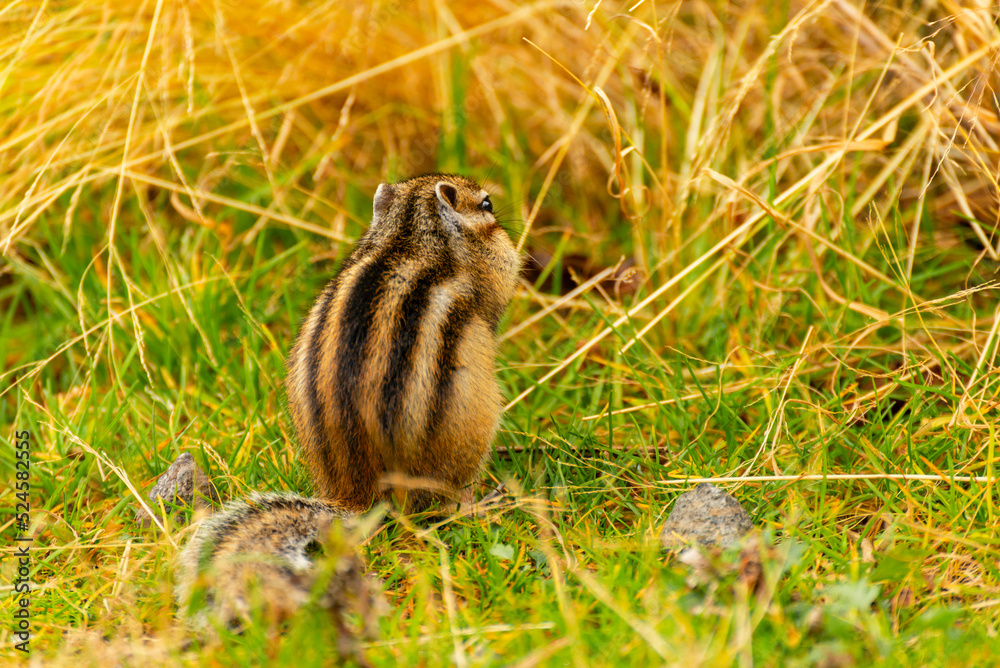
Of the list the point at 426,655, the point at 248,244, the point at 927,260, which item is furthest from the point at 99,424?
the point at 927,260

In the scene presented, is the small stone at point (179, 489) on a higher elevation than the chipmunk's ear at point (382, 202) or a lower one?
lower

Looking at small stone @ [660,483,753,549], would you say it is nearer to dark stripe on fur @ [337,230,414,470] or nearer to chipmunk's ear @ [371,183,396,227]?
dark stripe on fur @ [337,230,414,470]

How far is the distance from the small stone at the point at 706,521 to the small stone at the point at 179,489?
1680 millimetres

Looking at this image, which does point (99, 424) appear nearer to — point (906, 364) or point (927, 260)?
point (906, 364)

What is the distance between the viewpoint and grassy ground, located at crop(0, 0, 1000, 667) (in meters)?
2.42

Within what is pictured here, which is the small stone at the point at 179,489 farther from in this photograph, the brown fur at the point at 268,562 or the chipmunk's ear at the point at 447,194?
the chipmunk's ear at the point at 447,194

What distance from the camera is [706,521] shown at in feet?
8.71

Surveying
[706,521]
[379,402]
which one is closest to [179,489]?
[379,402]

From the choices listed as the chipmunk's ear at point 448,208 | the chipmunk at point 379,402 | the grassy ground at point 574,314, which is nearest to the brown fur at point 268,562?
the chipmunk at point 379,402

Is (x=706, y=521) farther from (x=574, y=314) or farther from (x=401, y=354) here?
(x=574, y=314)

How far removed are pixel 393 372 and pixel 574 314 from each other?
1.91m

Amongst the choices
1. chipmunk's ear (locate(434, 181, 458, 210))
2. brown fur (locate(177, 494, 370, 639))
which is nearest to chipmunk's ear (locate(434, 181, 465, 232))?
chipmunk's ear (locate(434, 181, 458, 210))

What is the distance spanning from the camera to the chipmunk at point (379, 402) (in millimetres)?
2694

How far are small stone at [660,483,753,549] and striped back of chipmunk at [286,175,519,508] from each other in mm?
732
